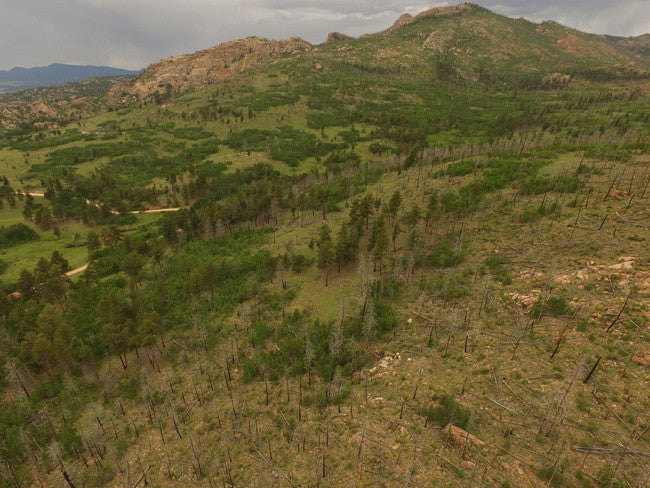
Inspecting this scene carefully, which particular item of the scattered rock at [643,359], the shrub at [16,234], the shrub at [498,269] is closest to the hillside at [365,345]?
the scattered rock at [643,359]

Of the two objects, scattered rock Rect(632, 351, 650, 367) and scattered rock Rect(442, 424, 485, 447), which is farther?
scattered rock Rect(632, 351, 650, 367)

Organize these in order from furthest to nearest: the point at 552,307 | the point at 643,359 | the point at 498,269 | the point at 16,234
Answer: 1. the point at 16,234
2. the point at 498,269
3. the point at 552,307
4. the point at 643,359

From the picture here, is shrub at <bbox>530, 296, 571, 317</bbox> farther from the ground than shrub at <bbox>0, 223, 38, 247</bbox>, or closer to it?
farther from the ground

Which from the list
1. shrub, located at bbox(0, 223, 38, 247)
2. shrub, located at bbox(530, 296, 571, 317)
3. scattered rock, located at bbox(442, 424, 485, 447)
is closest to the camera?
scattered rock, located at bbox(442, 424, 485, 447)

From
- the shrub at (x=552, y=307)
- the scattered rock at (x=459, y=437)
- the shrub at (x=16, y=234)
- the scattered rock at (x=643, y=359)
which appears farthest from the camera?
the shrub at (x=16, y=234)

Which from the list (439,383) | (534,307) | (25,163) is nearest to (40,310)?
(439,383)

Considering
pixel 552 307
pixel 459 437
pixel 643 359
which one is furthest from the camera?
pixel 552 307

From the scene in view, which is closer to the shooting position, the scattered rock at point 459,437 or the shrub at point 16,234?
the scattered rock at point 459,437

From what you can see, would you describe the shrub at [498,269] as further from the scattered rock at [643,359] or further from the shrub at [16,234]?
the shrub at [16,234]

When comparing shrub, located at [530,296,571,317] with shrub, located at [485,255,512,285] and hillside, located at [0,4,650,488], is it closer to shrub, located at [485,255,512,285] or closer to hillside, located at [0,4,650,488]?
hillside, located at [0,4,650,488]

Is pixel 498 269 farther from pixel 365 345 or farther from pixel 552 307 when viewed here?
pixel 365 345

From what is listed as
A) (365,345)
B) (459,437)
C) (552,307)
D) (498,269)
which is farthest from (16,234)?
(552,307)

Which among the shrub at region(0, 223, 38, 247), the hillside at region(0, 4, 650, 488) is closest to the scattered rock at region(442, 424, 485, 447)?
the hillside at region(0, 4, 650, 488)
